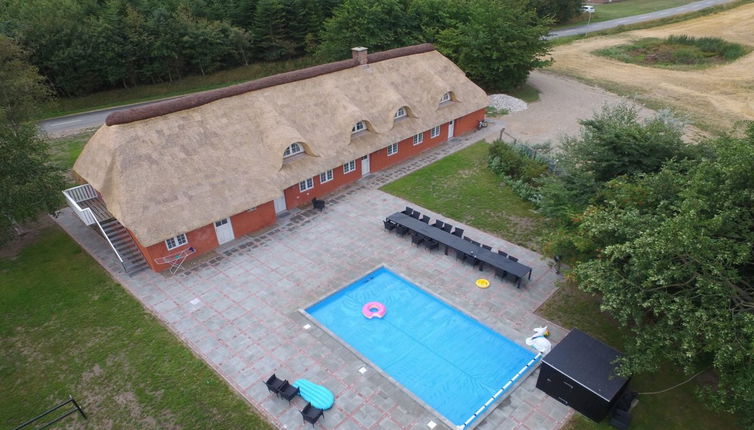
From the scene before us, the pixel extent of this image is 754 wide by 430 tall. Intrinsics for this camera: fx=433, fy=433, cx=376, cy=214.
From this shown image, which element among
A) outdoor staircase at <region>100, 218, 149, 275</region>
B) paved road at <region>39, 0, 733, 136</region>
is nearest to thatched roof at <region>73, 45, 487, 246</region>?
outdoor staircase at <region>100, 218, 149, 275</region>

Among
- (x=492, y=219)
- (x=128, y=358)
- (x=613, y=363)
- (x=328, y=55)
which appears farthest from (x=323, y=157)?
(x=328, y=55)

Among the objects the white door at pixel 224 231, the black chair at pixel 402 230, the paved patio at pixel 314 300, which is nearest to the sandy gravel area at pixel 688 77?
the black chair at pixel 402 230

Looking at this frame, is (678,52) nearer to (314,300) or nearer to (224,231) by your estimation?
(314,300)

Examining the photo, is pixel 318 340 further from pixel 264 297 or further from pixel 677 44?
pixel 677 44

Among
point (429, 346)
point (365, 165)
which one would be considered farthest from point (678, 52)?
point (429, 346)

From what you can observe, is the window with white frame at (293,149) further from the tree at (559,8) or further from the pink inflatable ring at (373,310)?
the tree at (559,8)

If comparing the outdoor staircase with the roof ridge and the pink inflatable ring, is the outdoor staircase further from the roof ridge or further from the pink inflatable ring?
the pink inflatable ring

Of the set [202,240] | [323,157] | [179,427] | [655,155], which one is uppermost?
[655,155]
